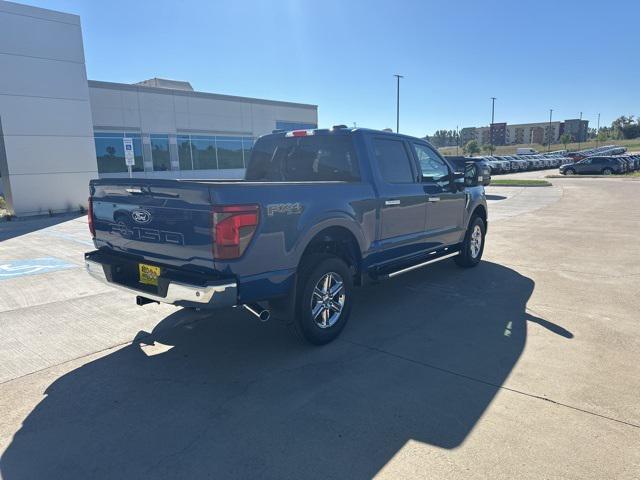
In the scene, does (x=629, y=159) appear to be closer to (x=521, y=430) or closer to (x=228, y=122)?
(x=228, y=122)

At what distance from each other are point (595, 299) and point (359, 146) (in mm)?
3595

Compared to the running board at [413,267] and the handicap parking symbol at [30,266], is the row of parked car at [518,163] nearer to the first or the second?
the running board at [413,267]

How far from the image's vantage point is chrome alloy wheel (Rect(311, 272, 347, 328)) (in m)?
4.17

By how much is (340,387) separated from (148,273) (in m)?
1.84

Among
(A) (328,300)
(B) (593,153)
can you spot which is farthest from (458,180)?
(B) (593,153)

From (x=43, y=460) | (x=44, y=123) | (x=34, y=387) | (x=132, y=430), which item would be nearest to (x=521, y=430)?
(x=132, y=430)

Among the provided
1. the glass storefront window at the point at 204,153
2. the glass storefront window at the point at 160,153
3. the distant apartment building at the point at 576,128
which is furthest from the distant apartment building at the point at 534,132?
the glass storefront window at the point at 160,153

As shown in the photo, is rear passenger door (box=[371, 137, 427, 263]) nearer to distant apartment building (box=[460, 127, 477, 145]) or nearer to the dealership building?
the dealership building

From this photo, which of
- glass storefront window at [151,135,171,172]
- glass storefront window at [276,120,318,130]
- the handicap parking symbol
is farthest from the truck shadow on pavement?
glass storefront window at [276,120,318,130]

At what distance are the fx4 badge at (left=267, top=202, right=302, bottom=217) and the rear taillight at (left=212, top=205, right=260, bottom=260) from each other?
0.15 meters

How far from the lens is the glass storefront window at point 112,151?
22344 millimetres

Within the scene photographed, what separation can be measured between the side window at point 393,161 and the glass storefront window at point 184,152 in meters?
22.6

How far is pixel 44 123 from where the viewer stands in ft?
52.3

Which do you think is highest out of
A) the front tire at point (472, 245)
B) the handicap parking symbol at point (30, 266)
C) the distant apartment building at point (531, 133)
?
the distant apartment building at point (531, 133)
